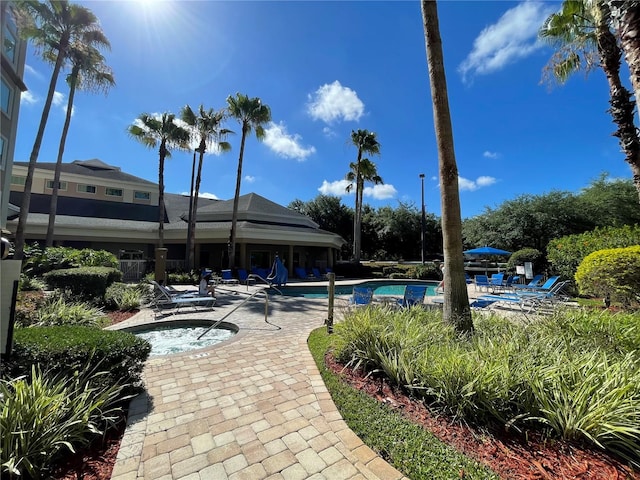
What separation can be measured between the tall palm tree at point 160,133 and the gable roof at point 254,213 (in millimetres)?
5891

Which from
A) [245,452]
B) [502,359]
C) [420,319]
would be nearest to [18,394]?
[245,452]

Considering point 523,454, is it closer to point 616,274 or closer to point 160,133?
point 616,274

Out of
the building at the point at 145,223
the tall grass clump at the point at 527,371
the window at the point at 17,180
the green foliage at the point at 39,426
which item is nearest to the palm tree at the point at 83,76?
the building at the point at 145,223

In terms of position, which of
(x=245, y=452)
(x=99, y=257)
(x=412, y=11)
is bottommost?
(x=245, y=452)

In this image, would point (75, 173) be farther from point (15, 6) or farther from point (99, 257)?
point (99, 257)

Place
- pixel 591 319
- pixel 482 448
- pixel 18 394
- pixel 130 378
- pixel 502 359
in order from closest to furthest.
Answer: pixel 18 394 → pixel 482 448 → pixel 502 359 → pixel 130 378 → pixel 591 319

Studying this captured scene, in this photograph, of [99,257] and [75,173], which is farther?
[75,173]

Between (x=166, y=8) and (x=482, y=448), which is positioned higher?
(x=166, y=8)

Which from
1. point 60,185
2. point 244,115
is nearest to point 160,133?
point 244,115

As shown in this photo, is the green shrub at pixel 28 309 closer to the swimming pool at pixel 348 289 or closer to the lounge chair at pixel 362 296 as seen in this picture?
the lounge chair at pixel 362 296

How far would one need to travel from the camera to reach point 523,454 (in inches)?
107

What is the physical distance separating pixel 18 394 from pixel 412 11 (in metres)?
10.9

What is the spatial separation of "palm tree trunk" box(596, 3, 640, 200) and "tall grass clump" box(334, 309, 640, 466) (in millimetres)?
5946

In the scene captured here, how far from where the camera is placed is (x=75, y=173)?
2464cm
